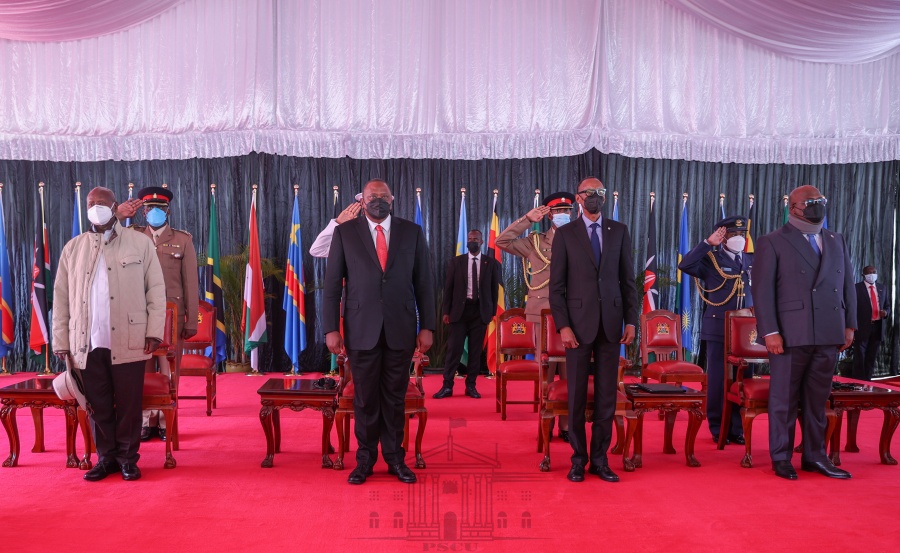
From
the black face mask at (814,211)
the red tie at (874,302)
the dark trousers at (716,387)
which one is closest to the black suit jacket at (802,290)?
the black face mask at (814,211)

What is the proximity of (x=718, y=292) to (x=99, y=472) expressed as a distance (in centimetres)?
438

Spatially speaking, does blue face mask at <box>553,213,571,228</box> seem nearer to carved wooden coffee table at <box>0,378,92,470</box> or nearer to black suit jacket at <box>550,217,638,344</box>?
black suit jacket at <box>550,217,638,344</box>

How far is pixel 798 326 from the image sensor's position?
426 cm

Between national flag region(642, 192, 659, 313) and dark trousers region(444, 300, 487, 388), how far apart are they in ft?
7.68

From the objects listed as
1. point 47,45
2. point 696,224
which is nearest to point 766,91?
point 696,224

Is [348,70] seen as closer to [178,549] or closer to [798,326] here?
[798,326]

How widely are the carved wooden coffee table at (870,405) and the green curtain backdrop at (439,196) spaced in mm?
4752

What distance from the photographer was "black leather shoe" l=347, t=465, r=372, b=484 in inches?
159

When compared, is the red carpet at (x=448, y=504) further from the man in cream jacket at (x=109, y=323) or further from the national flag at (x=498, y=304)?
the national flag at (x=498, y=304)

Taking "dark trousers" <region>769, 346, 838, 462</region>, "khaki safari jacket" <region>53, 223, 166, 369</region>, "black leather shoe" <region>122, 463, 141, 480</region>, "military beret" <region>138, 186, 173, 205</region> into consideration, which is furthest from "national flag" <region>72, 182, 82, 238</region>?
"dark trousers" <region>769, 346, 838, 462</region>

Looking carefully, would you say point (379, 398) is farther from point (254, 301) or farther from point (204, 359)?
point (254, 301)

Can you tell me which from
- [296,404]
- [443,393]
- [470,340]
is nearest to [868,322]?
[470,340]

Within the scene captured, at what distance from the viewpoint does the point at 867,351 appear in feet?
29.6

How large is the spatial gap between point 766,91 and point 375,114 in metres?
5.09
